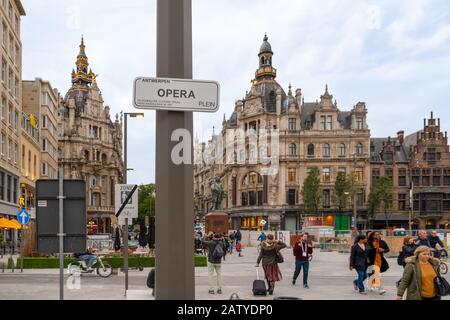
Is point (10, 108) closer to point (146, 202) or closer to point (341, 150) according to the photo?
point (341, 150)

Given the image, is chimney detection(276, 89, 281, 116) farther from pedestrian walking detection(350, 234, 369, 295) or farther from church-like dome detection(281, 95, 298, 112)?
pedestrian walking detection(350, 234, 369, 295)

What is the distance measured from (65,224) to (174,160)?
279 centimetres

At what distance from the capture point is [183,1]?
15.5ft

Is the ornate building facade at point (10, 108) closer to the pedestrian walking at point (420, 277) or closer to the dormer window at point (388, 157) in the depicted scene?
the pedestrian walking at point (420, 277)

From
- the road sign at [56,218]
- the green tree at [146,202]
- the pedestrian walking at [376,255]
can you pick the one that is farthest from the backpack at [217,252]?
the green tree at [146,202]

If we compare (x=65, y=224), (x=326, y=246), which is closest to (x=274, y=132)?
(x=326, y=246)

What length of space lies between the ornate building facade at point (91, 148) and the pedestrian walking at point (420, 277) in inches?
3462

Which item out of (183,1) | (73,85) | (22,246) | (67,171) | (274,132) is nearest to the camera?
(183,1)

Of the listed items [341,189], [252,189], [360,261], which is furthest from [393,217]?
[360,261]

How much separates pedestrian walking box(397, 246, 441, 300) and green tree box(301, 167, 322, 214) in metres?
66.2

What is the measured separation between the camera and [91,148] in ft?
323

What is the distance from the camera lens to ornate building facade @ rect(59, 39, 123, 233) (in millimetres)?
95312
